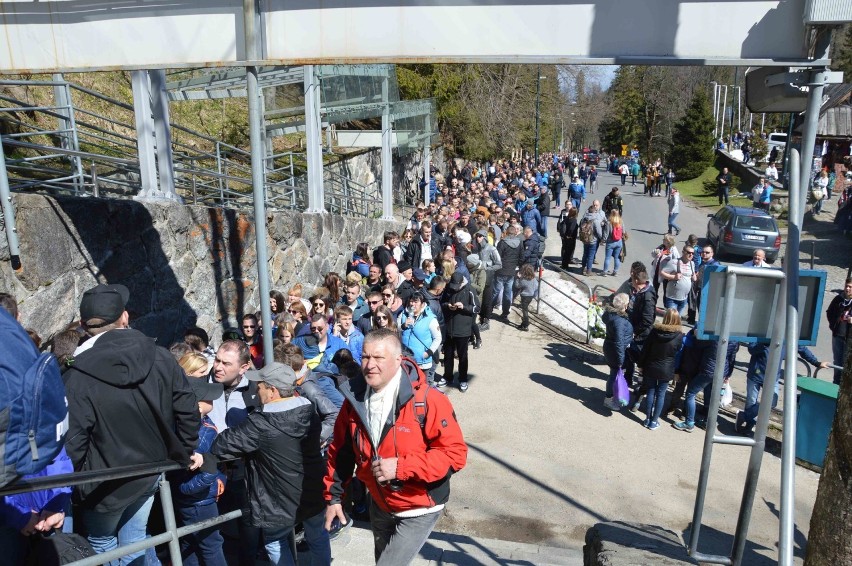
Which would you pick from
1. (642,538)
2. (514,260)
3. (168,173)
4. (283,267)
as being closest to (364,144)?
(514,260)

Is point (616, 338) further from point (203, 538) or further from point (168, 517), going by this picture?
point (168, 517)

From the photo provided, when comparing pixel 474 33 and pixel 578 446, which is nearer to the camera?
pixel 474 33

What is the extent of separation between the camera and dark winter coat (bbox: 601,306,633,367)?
325 inches

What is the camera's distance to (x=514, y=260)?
12203 mm

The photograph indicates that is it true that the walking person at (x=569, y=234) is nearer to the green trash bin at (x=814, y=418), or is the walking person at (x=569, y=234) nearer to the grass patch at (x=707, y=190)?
the green trash bin at (x=814, y=418)

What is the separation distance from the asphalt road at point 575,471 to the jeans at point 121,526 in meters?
2.91

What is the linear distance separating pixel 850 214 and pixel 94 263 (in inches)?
921

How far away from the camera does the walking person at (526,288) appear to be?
37.9ft

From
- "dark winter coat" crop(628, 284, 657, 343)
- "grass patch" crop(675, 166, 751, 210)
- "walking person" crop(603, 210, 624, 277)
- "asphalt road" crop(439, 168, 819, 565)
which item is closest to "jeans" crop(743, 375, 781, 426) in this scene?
"asphalt road" crop(439, 168, 819, 565)

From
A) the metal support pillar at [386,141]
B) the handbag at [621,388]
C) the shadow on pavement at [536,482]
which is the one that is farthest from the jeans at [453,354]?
the metal support pillar at [386,141]

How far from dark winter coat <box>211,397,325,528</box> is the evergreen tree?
139 feet

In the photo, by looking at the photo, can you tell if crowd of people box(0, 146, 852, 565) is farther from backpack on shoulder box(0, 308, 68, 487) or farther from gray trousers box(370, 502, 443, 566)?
backpack on shoulder box(0, 308, 68, 487)

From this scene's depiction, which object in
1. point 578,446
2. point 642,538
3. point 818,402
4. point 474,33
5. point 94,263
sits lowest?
point 578,446

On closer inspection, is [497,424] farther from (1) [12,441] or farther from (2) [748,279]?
(1) [12,441]
